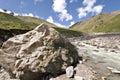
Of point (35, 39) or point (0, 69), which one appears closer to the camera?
point (35, 39)

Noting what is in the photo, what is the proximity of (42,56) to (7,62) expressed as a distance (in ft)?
11.6

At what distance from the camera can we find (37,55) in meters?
20.9

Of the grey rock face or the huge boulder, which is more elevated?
the huge boulder

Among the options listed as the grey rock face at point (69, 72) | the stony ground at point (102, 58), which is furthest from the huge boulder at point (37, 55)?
the stony ground at point (102, 58)

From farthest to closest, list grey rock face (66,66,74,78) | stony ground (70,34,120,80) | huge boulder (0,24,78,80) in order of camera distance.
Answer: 1. stony ground (70,34,120,80)
2. huge boulder (0,24,78,80)
3. grey rock face (66,66,74,78)

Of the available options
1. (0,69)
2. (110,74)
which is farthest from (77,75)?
(0,69)

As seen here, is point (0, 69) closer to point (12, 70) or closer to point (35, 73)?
point (12, 70)

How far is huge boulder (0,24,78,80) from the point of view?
67.6 feet

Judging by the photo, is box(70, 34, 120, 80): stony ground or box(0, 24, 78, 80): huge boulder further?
box(70, 34, 120, 80): stony ground

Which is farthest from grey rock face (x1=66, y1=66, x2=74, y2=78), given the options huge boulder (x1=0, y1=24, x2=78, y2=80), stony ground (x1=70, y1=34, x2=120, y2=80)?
stony ground (x1=70, y1=34, x2=120, y2=80)

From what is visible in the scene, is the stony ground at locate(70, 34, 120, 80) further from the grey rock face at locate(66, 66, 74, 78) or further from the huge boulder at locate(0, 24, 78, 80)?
the huge boulder at locate(0, 24, 78, 80)

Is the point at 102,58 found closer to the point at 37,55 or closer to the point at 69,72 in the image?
the point at 69,72

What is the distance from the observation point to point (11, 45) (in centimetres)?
2264

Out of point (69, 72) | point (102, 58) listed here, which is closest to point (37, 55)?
point (69, 72)
